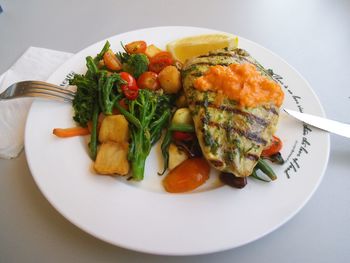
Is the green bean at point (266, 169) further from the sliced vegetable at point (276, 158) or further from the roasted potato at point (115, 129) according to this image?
the roasted potato at point (115, 129)

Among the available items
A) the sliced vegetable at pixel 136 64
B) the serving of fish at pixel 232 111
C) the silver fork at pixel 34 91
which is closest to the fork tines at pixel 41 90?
the silver fork at pixel 34 91

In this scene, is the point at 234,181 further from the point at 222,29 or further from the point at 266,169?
the point at 222,29

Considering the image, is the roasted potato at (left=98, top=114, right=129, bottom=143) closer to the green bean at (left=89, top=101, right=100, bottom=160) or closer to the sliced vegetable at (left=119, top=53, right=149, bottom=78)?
the green bean at (left=89, top=101, right=100, bottom=160)

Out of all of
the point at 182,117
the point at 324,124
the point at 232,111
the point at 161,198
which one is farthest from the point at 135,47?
the point at 324,124

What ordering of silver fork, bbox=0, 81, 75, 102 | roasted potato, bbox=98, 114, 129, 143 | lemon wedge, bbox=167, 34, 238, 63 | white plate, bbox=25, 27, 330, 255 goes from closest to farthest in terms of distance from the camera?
white plate, bbox=25, 27, 330, 255
roasted potato, bbox=98, 114, 129, 143
silver fork, bbox=0, 81, 75, 102
lemon wedge, bbox=167, 34, 238, 63

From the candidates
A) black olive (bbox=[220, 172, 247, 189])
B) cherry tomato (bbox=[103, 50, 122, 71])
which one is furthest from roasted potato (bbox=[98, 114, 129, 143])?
black olive (bbox=[220, 172, 247, 189])

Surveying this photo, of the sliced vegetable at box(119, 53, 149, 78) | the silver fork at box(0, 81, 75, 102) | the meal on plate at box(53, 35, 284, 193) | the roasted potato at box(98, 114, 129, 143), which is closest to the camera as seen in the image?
the meal on plate at box(53, 35, 284, 193)

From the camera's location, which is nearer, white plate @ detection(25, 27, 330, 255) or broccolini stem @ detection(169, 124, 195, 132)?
white plate @ detection(25, 27, 330, 255)

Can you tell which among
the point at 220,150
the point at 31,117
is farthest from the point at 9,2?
the point at 220,150
